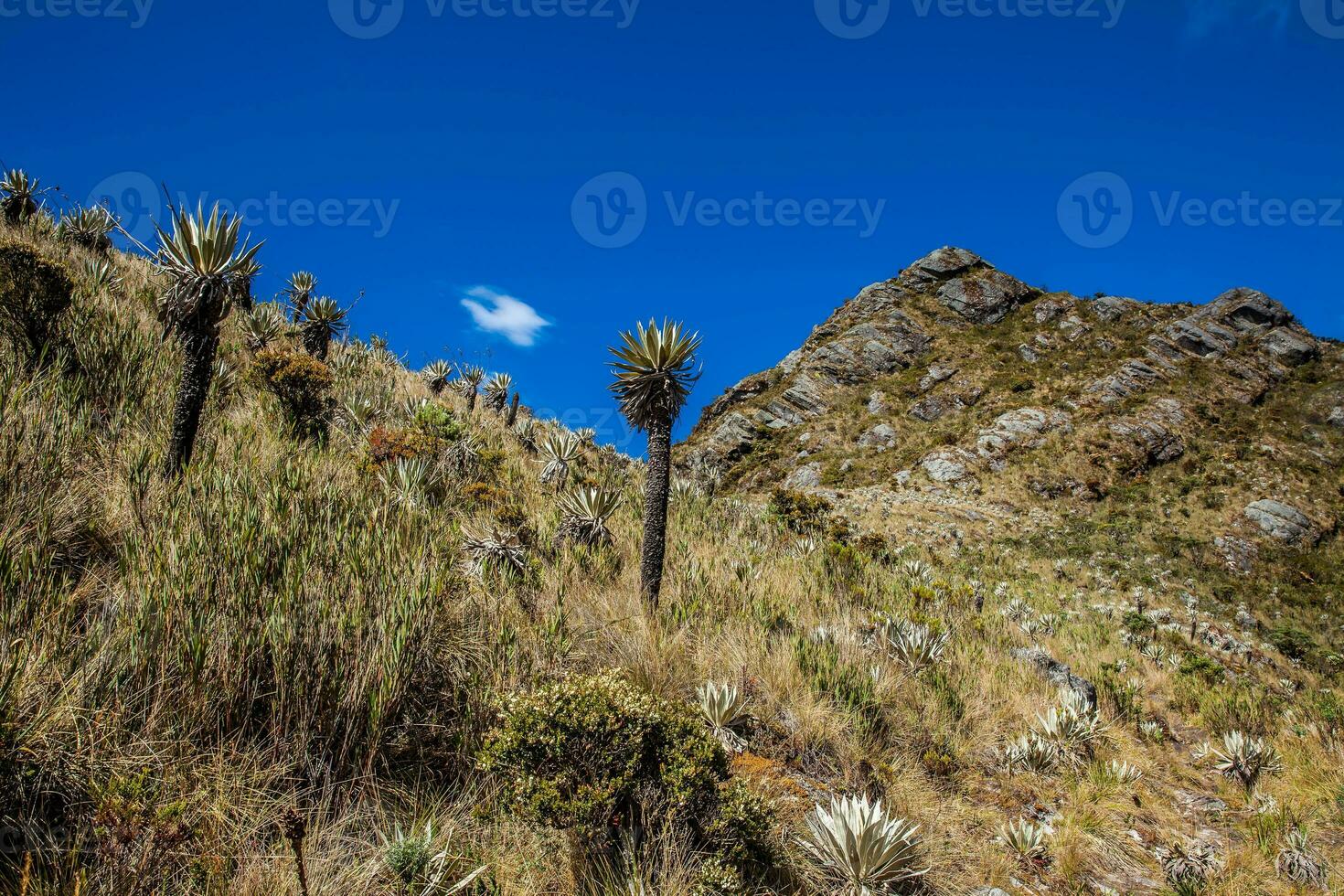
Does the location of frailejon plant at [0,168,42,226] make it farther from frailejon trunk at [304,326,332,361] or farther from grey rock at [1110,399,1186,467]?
grey rock at [1110,399,1186,467]

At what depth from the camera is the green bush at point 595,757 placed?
2.84 metres

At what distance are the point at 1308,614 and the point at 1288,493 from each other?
12568mm

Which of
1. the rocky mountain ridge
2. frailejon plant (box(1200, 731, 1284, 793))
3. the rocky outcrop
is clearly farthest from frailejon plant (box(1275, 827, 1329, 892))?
the rocky outcrop

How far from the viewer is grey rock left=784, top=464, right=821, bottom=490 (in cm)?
4922

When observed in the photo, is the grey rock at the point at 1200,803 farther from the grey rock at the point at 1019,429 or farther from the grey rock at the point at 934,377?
the grey rock at the point at 934,377

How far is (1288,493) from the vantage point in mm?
36969

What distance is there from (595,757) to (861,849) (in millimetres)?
1459

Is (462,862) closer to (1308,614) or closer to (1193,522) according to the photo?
(1308,614)

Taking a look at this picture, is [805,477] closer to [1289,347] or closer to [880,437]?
[880,437]

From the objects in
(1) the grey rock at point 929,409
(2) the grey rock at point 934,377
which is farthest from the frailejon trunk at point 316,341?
(2) the grey rock at point 934,377

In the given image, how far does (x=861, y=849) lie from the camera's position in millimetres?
3057

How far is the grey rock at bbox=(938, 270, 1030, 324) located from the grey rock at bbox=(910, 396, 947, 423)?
62.9 ft

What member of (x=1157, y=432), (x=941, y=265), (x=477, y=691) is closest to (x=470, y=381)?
(x=477, y=691)

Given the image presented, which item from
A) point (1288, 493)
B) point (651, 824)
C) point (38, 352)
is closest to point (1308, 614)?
point (1288, 493)
